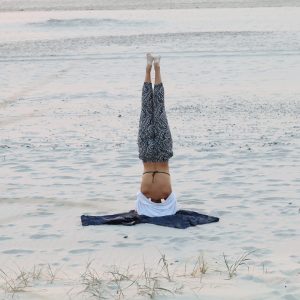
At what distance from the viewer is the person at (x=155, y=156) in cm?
830

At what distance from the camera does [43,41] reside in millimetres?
29984

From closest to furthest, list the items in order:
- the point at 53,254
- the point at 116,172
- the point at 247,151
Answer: the point at 53,254, the point at 116,172, the point at 247,151

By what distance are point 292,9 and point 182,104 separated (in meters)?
29.5

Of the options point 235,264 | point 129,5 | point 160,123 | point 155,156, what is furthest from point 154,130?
point 129,5

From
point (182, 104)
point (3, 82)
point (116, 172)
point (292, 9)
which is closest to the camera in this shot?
point (116, 172)

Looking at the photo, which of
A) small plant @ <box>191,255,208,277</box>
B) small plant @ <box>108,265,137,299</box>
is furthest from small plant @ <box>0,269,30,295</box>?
small plant @ <box>191,255,208,277</box>

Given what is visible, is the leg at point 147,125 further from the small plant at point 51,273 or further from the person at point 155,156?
the small plant at point 51,273

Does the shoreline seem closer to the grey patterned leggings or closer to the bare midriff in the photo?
the grey patterned leggings

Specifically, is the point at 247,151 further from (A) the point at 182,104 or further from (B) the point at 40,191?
(A) the point at 182,104

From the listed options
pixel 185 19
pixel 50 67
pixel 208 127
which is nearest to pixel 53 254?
pixel 208 127

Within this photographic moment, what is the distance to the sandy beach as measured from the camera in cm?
638

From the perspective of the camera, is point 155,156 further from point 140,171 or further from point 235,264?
point 235,264

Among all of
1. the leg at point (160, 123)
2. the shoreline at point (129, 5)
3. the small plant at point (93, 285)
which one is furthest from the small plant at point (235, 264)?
the shoreline at point (129, 5)

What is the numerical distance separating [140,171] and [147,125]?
1972 mm
